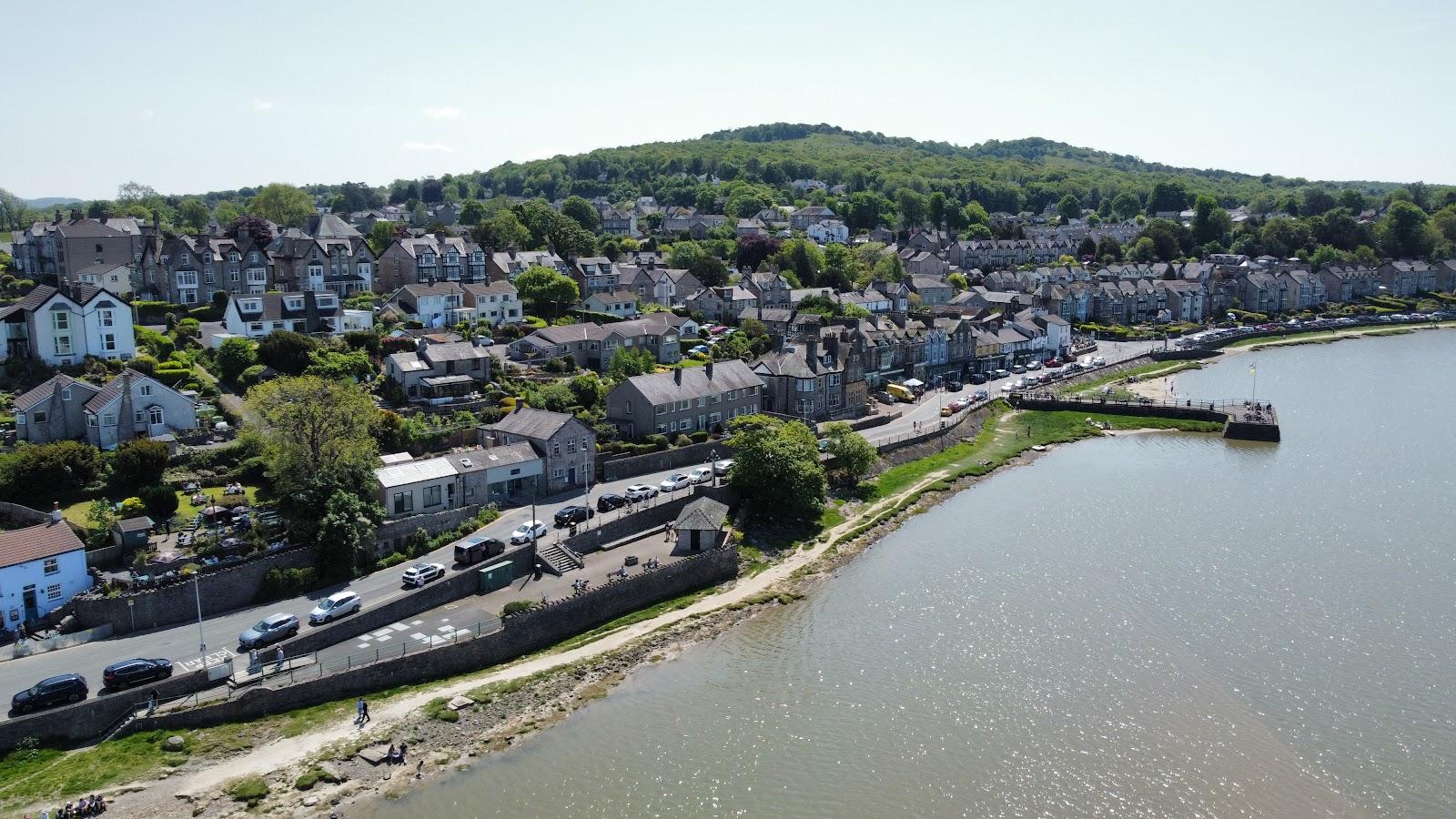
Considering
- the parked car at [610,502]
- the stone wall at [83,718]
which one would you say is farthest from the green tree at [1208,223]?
the stone wall at [83,718]

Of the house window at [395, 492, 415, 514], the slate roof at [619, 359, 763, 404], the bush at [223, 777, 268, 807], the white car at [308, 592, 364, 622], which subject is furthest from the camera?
the slate roof at [619, 359, 763, 404]

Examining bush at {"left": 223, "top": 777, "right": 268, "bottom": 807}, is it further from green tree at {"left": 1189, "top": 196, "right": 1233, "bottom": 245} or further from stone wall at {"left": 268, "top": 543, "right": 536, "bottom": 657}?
green tree at {"left": 1189, "top": 196, "right": 1233, "bottom": 245}

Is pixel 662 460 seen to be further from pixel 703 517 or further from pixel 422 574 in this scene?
pixel 422 574

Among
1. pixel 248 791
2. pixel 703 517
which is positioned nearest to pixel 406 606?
pixel 248 791

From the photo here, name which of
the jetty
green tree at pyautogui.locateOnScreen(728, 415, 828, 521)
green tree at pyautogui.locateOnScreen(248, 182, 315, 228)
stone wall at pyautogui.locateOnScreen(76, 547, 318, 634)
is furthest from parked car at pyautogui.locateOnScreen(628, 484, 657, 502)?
green tree at pyautogui.locateOnScreen(248, 182, 315, 228)

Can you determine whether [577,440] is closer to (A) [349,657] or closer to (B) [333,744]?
(A) [349,657]

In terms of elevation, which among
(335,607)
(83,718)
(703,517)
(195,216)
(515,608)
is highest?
(195,216)

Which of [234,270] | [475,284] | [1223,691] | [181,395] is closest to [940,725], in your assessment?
[1223,691]
